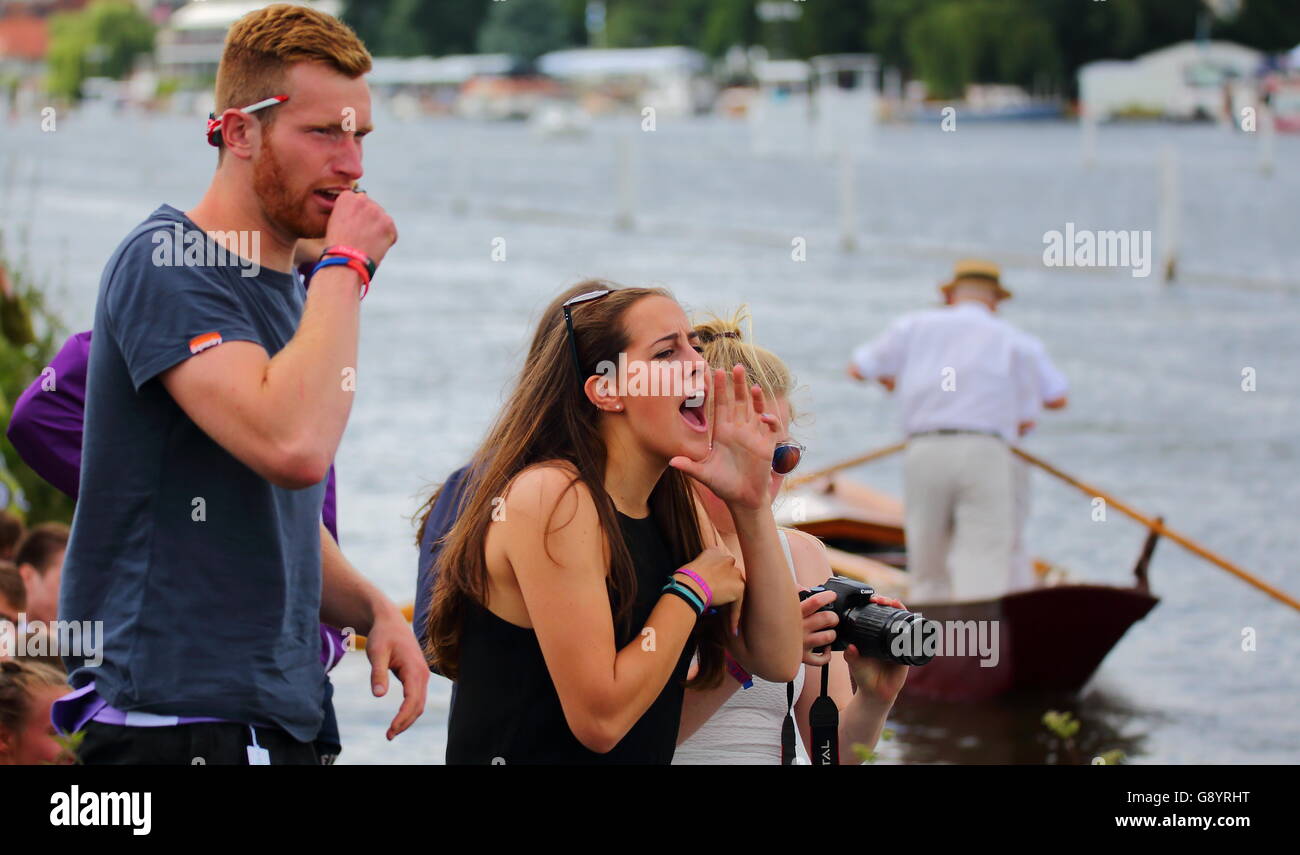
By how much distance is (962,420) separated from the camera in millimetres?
9797

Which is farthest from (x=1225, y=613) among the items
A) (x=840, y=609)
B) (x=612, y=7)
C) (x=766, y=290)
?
(x=612, y=7)

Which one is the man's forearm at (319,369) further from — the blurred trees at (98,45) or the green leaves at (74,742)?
the blurred trees at (98,45)

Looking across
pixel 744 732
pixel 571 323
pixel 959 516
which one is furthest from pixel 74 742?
pixel 959 516

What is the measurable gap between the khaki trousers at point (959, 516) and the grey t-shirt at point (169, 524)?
7.06 metres

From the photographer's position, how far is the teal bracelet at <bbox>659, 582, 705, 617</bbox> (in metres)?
3.19

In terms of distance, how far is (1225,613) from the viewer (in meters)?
13.4

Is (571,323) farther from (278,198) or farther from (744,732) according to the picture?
(744,732)

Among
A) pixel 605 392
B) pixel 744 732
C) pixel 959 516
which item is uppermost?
pixel 605 392

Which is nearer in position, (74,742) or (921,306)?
(74,742)

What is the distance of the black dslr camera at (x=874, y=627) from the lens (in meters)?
3.45

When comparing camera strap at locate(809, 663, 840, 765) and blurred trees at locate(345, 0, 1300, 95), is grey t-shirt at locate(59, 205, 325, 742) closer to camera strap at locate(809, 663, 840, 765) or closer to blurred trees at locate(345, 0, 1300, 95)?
camera strap at locate(809, 663, 840, 765)

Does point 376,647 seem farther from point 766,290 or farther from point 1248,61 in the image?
point 1248,61

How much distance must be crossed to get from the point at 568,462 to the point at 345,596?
0.54m
